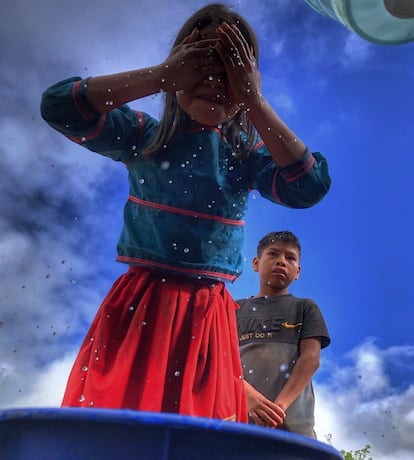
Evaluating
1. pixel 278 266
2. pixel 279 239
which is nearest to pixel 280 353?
pixel 278 266

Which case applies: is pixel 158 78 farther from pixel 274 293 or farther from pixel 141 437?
pixel 274 293

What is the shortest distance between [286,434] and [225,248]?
64 cm

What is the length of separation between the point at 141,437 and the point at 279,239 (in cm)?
159

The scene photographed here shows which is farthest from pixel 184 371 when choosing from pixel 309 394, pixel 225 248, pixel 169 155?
pixel 309 394

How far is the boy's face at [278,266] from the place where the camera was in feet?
6.31

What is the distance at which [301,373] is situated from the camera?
165 centimetres

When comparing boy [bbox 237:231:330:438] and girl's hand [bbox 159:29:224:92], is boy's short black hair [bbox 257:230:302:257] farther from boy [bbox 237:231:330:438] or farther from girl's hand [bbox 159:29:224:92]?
girl's hand [bbox 159:29:224:92]

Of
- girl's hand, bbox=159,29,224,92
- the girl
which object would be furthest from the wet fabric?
girl's hand, bbox=159,29,224,92

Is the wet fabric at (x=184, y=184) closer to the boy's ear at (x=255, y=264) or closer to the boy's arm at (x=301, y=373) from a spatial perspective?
the boy's arm at (x=301, y=373)

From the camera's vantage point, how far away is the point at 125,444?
49cm

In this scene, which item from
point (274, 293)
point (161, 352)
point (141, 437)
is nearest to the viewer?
point (141, 437)

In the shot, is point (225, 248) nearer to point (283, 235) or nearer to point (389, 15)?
point (283, 235)

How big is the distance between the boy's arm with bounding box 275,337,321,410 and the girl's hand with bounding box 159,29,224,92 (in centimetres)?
95

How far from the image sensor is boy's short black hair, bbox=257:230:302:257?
2.03 m
